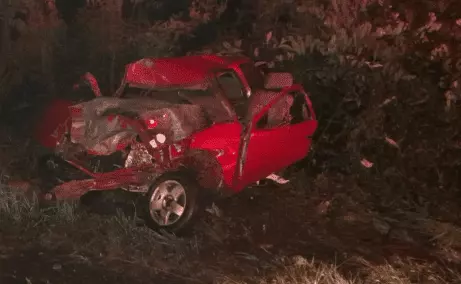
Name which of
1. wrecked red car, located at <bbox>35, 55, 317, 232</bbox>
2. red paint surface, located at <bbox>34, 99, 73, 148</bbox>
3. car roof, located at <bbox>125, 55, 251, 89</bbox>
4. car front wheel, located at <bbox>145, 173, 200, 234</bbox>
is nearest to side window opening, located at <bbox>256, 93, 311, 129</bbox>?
wrecked red car, located at <bbox>35, 55, 317, 232</bbox>

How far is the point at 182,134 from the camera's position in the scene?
574 cm

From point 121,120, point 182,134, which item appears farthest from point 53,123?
point 182,134

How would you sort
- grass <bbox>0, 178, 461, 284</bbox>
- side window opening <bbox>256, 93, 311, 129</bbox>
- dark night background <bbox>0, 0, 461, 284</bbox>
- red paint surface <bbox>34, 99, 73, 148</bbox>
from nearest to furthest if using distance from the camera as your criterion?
grass <bbox>0, 178, 461, 284</bbox>
dark night background <bbox>0, 0, 461, 284</bbox>
side window opening <bbox>256, 93, 311, 129</bbox>
red paint surface <bbox>34, 99, 73, 148</bbox>

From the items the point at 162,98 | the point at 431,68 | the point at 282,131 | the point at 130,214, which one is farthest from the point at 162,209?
the point at 431,68

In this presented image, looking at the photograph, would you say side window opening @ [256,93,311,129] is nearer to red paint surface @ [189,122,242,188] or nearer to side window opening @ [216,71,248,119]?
side window opening @ [216,71,248,119]

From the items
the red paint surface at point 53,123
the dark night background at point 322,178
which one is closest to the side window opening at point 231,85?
the dark night background at point 322,178

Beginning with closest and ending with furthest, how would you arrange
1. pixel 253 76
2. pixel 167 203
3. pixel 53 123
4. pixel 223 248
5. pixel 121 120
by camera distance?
pixel 223 248
pixel 167 203
pixel 121 120
pixel 253 76
pixel 53 123

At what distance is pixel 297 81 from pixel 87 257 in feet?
10.8

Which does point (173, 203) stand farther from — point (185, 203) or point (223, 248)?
point (223, 248)

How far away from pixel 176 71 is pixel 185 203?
1568 millimetres

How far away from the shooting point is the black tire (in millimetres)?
5641

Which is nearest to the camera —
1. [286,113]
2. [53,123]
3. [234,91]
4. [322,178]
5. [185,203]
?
[185,203]

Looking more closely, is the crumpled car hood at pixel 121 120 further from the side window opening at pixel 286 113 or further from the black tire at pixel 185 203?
the side window opening at pixel 286 113

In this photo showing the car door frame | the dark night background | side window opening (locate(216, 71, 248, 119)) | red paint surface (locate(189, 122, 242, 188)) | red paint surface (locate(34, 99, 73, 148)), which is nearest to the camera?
the dark night background
